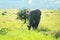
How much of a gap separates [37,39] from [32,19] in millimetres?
11938

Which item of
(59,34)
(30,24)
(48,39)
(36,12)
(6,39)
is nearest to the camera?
(6,39)

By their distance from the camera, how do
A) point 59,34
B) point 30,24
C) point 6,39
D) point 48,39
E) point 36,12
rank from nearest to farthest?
point 6,39, point 48,39, point 59,34, point 30,24, point 36,12

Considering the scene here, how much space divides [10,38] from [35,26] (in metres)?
12.9

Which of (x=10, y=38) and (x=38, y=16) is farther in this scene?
(x=38, y=16)

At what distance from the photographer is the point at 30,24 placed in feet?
89.4

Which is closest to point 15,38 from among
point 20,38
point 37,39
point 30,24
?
point 20,38

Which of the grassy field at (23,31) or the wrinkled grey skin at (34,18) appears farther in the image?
the wrinkled grey skin at (34,18)

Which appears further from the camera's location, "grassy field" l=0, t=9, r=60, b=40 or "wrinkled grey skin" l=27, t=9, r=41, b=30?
"wrinkled grey skin" l=27, t=9, r=41, b=30

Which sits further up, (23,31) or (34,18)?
(23,31)

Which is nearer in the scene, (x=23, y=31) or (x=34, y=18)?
(x=23, y=31)

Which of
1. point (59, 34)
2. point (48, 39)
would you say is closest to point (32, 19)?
point (59, 34)

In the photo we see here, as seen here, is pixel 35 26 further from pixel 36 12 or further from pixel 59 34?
pixel 59 34

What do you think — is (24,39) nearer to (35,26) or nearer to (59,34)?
(59,34)

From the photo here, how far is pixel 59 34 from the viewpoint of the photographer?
1977 centimetres
